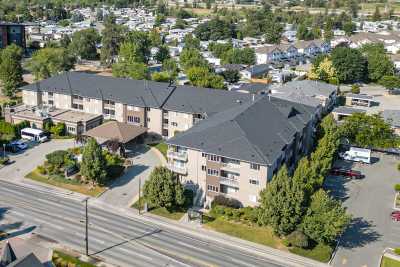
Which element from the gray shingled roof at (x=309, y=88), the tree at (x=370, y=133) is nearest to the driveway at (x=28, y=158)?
the tree at (x=370, y=133)

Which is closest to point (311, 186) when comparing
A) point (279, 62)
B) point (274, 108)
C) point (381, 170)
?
point (274, 108)

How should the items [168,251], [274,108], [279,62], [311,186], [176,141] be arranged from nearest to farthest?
[168,251] → [311,186] → [176,141] → [274,108] → [279,62]

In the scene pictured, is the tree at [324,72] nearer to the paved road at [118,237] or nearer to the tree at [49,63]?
the tree at [49,63]

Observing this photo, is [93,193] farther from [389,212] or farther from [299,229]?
[389,212]

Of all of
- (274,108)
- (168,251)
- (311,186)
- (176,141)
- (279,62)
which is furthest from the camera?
(279,62)

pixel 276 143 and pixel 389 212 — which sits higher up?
pixel 276 143

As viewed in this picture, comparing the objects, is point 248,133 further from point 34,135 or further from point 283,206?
point 34,135

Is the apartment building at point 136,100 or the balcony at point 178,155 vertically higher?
the apartment building at point 136,100
